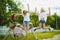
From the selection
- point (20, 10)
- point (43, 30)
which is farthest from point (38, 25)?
point (20, 10)

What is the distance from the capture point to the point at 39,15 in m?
3.33

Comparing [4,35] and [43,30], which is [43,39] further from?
[4,35]

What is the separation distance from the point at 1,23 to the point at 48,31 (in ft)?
2.06

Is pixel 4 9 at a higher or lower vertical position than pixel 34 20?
higher

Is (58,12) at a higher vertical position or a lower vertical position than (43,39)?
higher

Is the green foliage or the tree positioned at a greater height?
the tree

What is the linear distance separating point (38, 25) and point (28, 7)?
272mm

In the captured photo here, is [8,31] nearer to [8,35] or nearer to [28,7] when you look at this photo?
[8,35]

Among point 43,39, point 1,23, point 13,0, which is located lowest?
point 43,39

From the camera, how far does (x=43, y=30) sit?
332cm

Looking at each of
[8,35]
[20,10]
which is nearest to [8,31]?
[8,35]

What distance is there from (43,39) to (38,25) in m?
0.19

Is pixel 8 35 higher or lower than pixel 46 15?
lower

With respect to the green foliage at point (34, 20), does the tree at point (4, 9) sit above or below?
above
